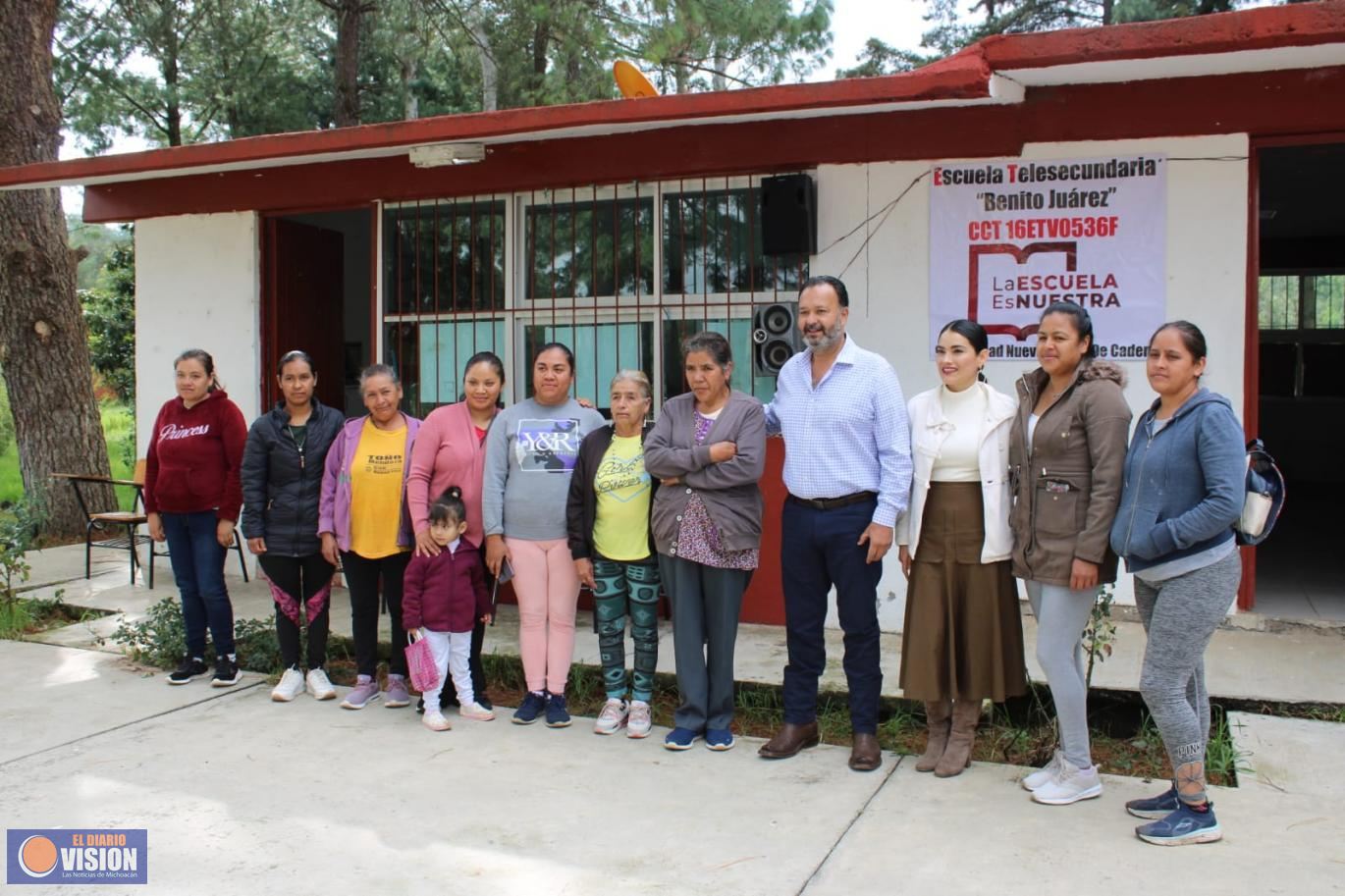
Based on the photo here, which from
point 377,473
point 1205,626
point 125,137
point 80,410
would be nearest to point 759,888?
point 1205,626

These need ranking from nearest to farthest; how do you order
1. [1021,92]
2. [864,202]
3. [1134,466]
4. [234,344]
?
[1134,466] → [1021,92] → [864,202] → [234,344]

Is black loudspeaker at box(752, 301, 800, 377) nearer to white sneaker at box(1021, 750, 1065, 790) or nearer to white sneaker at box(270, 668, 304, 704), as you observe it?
white sneaker at box(1021, 750, 1065, 790)

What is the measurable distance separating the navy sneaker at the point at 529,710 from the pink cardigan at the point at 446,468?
71 cm

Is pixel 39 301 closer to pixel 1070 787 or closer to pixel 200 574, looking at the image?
pixel 200 574

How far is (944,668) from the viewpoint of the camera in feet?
13.4

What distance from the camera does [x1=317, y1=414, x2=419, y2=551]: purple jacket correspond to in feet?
16.4

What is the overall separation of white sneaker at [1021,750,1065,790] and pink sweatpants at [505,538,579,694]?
187cm

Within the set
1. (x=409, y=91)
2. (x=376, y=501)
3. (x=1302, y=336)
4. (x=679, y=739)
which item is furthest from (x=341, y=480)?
(x=409, y=91)

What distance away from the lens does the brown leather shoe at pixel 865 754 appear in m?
4.16

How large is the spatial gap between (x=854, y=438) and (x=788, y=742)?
121 cm

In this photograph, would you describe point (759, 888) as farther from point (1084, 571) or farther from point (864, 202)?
point (864, 202)

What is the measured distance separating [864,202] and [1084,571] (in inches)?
116

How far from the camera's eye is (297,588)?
5.21m

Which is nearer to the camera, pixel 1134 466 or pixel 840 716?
pixel 1134 466
